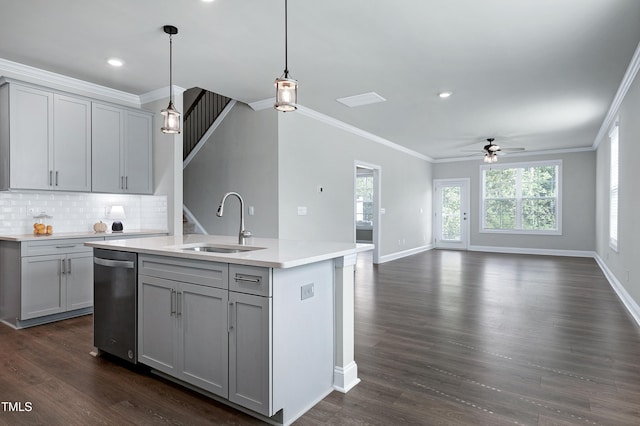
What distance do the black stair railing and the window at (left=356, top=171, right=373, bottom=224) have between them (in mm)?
6073

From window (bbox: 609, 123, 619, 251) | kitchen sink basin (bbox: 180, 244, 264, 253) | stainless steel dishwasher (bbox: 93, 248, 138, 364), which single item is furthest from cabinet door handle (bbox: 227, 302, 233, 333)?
window (bbox: 609, 123, 619, 251)

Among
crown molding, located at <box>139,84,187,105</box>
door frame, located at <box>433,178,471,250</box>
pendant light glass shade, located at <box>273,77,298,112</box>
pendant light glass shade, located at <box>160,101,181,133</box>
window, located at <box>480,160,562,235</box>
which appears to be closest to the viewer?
pendant light glass shade, located at <box>273,77,298,112</box>

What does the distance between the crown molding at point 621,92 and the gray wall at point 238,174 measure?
158 inches

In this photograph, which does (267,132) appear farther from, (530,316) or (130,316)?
(530,316)

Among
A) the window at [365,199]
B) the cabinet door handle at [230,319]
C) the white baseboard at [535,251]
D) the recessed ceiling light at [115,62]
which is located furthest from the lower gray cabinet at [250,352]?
the window at [365,199]

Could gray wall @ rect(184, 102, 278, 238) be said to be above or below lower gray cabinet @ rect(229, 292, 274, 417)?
above

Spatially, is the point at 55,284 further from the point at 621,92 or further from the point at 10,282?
the point at 621,92

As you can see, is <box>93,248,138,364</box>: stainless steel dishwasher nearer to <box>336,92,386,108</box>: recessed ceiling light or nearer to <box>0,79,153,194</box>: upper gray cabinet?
<box>0,79,153,194</box>: upper gray cabinet

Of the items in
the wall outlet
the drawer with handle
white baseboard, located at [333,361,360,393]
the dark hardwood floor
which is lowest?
the dark hardwood floor

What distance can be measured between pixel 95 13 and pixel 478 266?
7.23m

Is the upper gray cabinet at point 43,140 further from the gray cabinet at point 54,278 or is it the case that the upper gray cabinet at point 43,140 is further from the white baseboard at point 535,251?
the white baseboard at point 535,251

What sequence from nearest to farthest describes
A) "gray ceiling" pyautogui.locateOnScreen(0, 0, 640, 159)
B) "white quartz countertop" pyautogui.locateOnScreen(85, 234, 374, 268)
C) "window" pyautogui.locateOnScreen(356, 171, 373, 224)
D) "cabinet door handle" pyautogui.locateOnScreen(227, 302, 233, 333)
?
"white quartz countertop" pyautogui.locateOnScreen(85, 234, 374, 268) < "cabinet door handle" pyautogui.locateOnScreen(227, 302, 233, 333) < "gray ceiling" pyautogui.locateOnScreen(0, 0, 640, 159) < "window" pyautogui.locateOnScreen(356, 171, 373, 224)

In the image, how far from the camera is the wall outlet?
2181 millimetres

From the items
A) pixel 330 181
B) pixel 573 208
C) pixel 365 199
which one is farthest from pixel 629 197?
pixel 365 199
